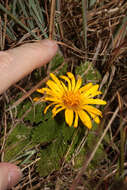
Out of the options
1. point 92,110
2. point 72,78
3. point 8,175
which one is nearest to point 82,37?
point 72,78

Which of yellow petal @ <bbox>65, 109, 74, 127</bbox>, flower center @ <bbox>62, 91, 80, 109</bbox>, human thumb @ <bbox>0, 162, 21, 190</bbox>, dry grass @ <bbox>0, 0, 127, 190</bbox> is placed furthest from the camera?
dry grass @ <bbox>0, 0, 127, 190</bbox>

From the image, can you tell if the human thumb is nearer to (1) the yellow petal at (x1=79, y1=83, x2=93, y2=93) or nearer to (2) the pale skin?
(2) the pale skin

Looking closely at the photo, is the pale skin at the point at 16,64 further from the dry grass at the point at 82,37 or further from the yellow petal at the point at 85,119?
the yellow petal at the point at 85,119

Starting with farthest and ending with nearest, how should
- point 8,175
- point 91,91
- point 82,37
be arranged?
point 82,37 < point 91,91 < point 8,175

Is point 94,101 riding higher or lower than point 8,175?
higher

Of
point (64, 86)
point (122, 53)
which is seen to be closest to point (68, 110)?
point (64, 86)

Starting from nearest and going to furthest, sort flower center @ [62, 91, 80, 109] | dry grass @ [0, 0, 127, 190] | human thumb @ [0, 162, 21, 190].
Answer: human thumb @ [0, 162, 21, 190] → flower center @ [62, 91, 80, 109] → dry grass @ [0, 0, 127, 190]

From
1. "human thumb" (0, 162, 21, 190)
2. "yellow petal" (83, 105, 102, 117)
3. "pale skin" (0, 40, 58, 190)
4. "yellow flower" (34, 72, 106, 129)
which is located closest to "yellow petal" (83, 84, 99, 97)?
"yellow flower" (34, 72, 106, 129)

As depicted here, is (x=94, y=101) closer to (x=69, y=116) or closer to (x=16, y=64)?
(x=69, y=116)
